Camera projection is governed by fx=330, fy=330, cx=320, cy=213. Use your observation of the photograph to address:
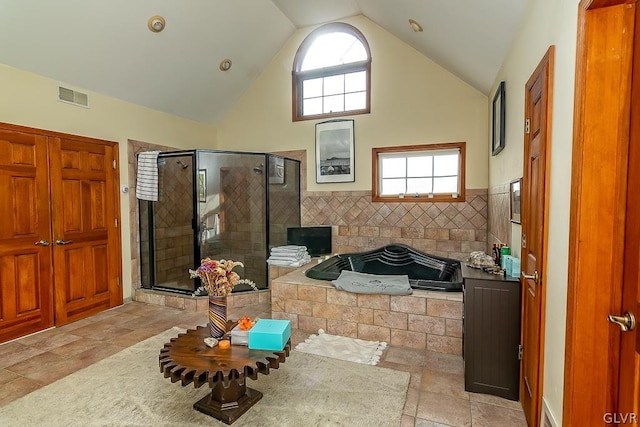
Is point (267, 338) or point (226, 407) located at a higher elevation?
point (267, 338)

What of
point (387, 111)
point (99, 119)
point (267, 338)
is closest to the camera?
point (267, 338)

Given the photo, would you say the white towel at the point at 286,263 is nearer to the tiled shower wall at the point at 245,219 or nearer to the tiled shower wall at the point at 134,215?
the tiled shower wall at the point at 245,219

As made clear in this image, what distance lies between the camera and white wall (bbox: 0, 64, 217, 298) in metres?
3.07

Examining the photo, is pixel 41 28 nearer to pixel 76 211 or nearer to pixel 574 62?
pixel 76 211

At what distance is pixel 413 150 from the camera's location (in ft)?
14.2

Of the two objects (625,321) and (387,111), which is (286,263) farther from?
(625,321)

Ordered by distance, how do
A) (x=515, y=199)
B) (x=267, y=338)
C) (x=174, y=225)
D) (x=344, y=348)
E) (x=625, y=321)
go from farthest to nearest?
(x=174, y=225)
(x=344, y=348)
(x=515, y=199)
(x=267, y=338)
(x=625, y=321)

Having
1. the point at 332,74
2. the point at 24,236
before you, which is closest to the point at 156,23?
the point at 332,74

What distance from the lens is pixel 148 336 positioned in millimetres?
3123

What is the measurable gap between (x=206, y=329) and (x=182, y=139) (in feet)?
11.4

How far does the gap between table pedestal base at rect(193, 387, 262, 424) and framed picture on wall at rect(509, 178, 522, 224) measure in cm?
212

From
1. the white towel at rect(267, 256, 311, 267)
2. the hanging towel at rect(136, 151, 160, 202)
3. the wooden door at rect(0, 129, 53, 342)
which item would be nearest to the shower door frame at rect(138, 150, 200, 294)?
→ the hanging towel at rect(136, 151, 160, 202)

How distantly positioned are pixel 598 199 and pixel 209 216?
3.82 m

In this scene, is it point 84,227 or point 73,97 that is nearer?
point 73,97
